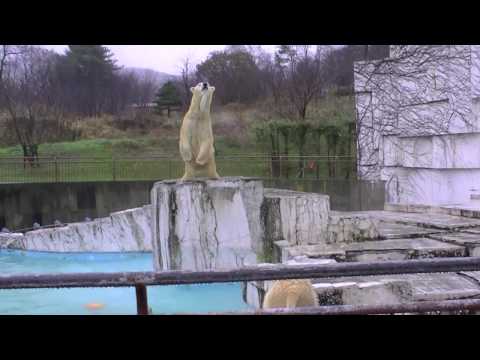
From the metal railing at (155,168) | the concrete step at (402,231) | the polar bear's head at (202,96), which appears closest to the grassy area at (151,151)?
the metal railing at (155,168)

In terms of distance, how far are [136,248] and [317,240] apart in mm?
5932

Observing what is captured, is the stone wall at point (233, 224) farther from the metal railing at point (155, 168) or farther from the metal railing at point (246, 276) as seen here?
the metal railing at point (155, 168)

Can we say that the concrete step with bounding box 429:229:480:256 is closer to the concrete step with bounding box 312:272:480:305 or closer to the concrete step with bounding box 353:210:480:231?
the concrete step with bounding box 353:210:480:231

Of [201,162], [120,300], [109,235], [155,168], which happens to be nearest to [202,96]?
[201,162]

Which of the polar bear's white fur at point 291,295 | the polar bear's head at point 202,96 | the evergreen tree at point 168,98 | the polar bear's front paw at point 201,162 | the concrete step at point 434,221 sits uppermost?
the evergreen tree at point 168,98

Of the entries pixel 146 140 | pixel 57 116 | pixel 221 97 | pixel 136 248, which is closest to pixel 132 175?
pixel 146 140

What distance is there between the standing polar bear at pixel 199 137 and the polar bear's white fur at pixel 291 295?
495 cm

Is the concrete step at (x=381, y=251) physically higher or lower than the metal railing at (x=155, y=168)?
lower

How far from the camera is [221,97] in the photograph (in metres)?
32.5

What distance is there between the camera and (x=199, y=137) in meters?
9.35

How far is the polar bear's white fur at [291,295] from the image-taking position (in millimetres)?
4316

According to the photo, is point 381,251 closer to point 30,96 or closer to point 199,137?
point 199,137

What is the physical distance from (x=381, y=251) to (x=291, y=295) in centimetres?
371

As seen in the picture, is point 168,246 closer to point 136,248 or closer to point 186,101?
point 136,248
